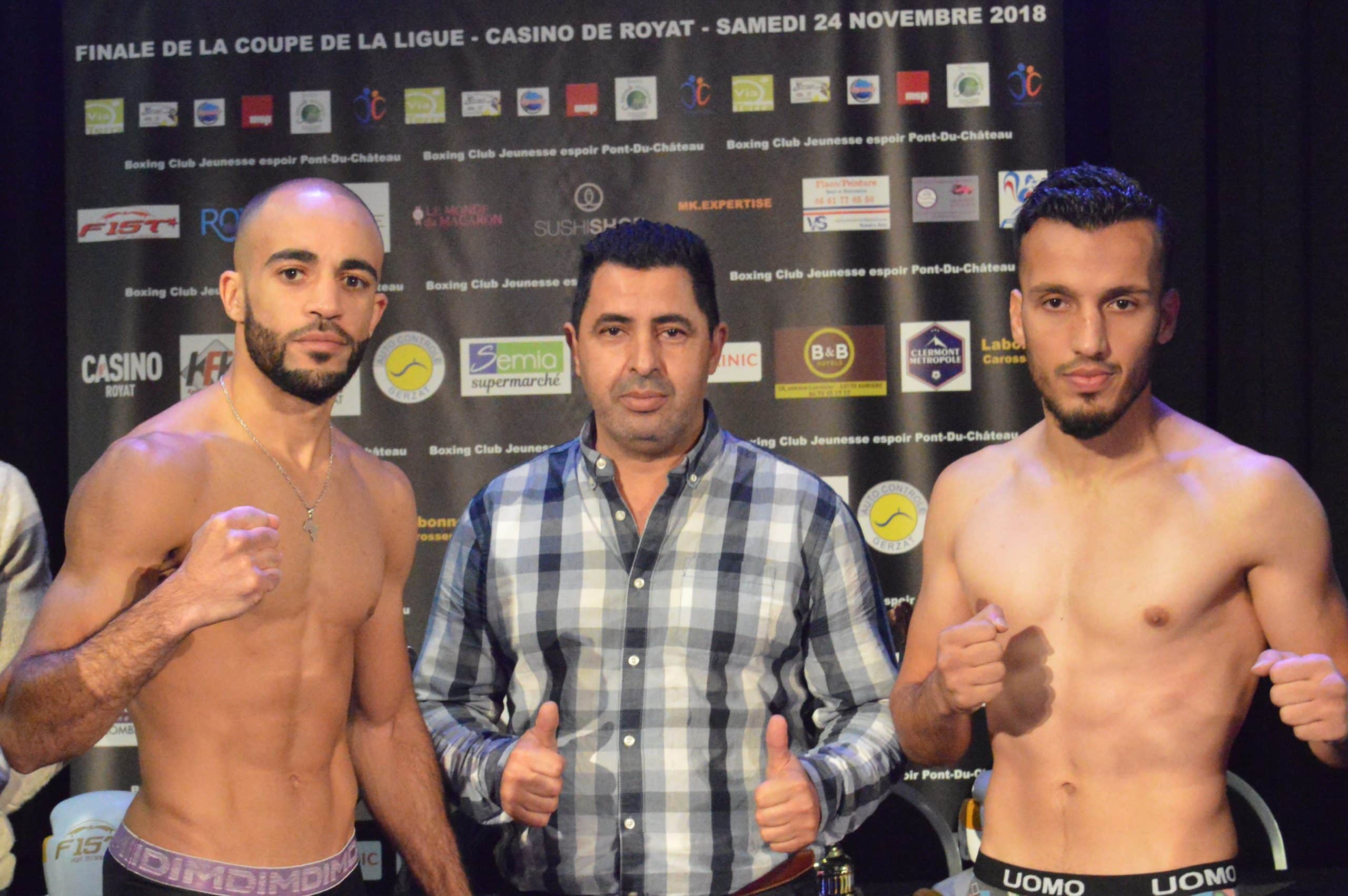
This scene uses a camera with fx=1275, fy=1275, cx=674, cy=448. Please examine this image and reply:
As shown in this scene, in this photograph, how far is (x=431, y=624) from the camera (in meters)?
2.32

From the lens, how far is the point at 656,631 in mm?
2178

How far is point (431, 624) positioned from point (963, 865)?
5.80 feet

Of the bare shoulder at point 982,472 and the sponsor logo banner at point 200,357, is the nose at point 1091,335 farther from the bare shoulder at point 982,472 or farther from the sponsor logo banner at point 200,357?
the sponsor logo banner at point 200,357

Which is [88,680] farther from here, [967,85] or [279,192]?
[967,85]

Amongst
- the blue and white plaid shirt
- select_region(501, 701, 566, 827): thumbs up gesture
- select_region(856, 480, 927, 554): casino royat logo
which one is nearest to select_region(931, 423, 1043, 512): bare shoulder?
the blue and white plaid shirt

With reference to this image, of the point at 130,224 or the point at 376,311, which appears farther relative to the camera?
the point at 130,224

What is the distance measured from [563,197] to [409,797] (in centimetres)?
211

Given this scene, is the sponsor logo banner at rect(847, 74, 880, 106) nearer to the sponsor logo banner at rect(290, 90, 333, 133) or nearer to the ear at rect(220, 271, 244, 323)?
the sponsor logo banner at rect(290, 90, 333, 133)

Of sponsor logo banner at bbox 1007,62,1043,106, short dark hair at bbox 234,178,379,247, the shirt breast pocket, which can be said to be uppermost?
sponsor logo banner at bbox 1007,62,1043,106

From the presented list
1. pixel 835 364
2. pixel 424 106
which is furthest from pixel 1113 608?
pixel 424 106

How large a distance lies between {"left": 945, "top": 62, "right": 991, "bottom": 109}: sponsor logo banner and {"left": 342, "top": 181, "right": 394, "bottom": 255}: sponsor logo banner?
1.70 metres

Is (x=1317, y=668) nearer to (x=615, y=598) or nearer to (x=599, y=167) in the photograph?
(x=615, y=598)

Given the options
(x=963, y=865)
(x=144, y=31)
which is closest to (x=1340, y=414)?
(x=963, y=865)

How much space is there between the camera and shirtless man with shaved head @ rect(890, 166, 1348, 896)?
1.96 meters
